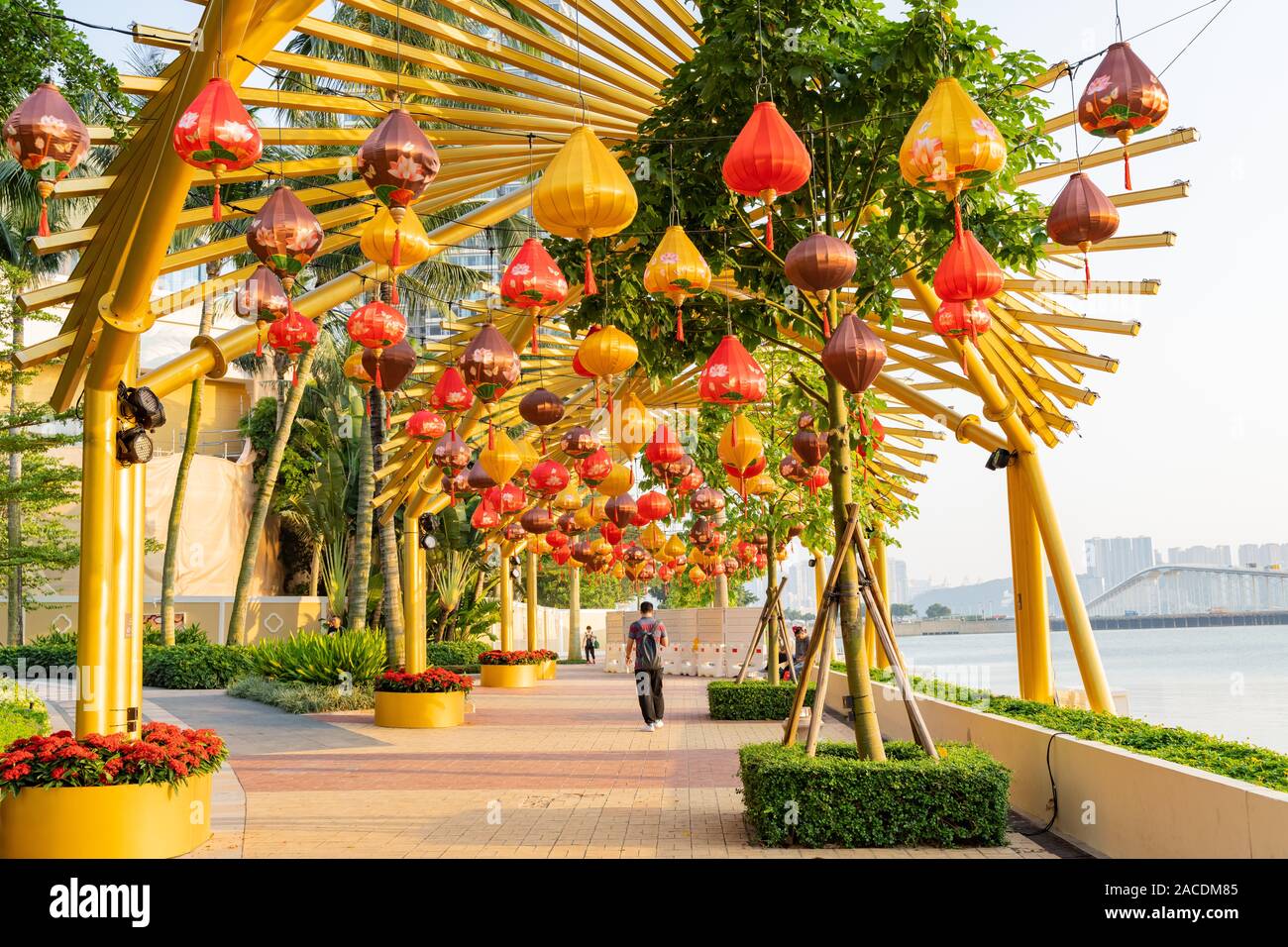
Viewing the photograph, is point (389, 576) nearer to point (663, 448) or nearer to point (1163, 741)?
point (663, 448)

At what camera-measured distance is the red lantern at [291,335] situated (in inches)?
308

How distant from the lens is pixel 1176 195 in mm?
8797

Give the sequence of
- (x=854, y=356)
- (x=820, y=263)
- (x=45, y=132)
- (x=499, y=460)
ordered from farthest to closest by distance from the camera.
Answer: (x=499, y=460) < (x=854, y=356) < (x=820, y=263) < (x=45, y=132)

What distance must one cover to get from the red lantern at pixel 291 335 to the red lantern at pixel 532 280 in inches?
71.7

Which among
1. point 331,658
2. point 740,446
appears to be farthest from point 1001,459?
point 331,658

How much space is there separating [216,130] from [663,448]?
657 cm

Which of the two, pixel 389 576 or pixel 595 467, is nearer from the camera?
pixel 595 467

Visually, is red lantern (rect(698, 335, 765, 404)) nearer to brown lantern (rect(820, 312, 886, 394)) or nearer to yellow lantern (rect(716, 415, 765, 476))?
brown lantern (rect(820, 312, 886, 394))

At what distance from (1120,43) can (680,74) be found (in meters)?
3.52

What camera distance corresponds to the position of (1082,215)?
615 cm
